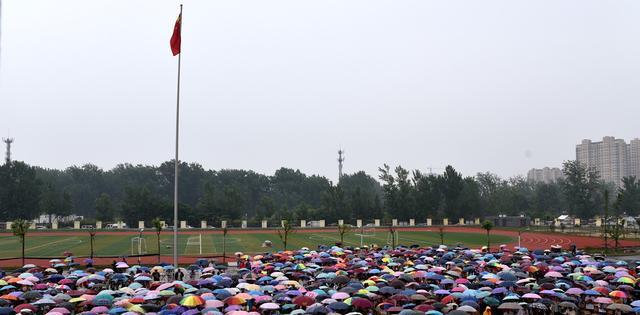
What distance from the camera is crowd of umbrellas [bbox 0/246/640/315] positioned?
17.9 metres

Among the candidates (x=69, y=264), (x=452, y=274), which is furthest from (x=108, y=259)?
(x=452, y=274)

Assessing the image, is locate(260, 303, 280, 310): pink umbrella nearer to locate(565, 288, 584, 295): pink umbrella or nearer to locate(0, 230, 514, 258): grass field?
locate(565, 288, 584, 295): pink umbrella

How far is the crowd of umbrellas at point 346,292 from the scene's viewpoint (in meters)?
17.9

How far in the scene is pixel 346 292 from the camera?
19.7 m

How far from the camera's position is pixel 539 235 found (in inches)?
2628

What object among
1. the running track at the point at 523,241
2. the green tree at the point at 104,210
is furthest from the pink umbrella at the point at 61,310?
the green tree at the point at 104,210

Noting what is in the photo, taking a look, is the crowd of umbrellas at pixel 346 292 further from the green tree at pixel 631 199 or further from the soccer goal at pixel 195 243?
the green tree at pixel 631 199

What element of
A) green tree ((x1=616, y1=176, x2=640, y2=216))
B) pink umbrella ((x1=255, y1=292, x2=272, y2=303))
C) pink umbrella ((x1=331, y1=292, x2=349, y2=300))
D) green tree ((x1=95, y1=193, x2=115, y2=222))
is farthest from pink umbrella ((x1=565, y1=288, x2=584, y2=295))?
green tree ((x1=616, y1=176, x2=640, y2=216))

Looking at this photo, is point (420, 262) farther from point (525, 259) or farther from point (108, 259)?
point (108, 259)

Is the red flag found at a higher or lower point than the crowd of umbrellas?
higher

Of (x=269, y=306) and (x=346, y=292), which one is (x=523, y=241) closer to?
(x=346, y=292)

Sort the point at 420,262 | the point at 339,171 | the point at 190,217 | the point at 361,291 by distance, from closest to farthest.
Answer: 1. the point at 361,291
2. the point at 420,262
3. the point at 190,217
4. the point at 339,171

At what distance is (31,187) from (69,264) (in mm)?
63784

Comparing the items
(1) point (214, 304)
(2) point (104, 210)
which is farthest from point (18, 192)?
(1) point (214, 304)
